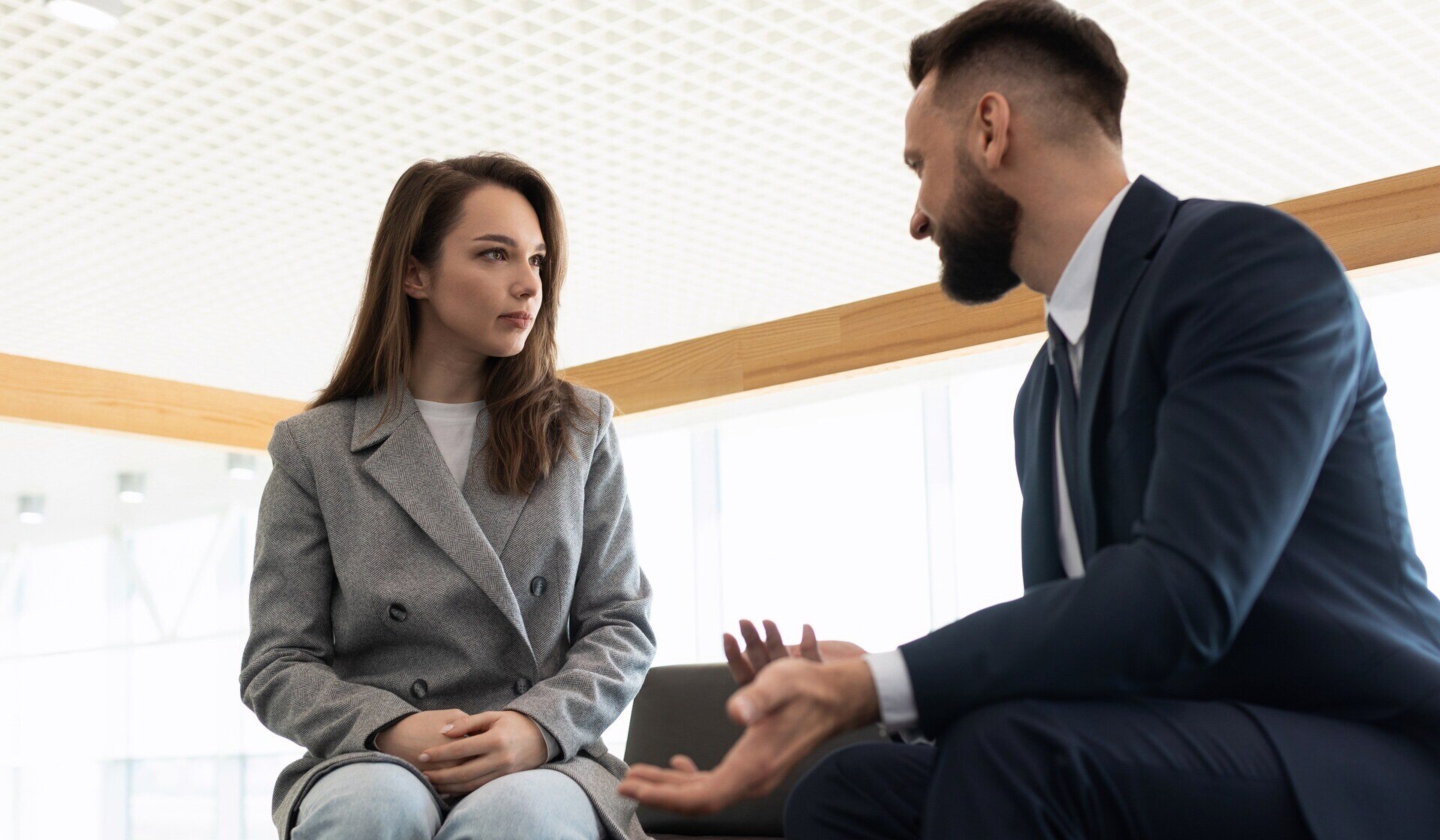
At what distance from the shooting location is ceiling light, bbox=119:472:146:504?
26.5 feet

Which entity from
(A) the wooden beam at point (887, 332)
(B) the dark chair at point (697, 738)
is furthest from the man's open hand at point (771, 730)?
(A) the wooden beam at point (887, 332)

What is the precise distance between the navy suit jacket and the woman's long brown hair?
0.97m

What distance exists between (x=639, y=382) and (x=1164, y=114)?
2040 millimetres

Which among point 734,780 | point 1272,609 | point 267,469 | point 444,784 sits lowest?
point 444,784

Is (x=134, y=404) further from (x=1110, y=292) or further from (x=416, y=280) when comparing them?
(x=1110, y=292)

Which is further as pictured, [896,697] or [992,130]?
[992,130]

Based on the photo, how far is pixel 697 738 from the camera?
2588mm

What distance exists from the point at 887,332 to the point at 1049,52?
2484mm

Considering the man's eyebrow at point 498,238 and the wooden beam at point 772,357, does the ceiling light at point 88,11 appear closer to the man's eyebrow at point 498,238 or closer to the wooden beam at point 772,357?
A: the man's eyebrow at point 498,238

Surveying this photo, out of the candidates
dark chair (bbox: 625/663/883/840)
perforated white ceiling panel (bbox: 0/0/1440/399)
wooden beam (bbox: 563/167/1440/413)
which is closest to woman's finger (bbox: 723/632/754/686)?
dark chair (bbox: 625/663/883/840)

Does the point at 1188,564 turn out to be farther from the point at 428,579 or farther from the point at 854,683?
the point at 428,579

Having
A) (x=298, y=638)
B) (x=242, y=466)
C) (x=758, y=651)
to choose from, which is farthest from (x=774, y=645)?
(x=242, y=466)

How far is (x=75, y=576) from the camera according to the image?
368 inches

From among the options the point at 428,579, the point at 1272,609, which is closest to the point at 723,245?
the point at 428,579
